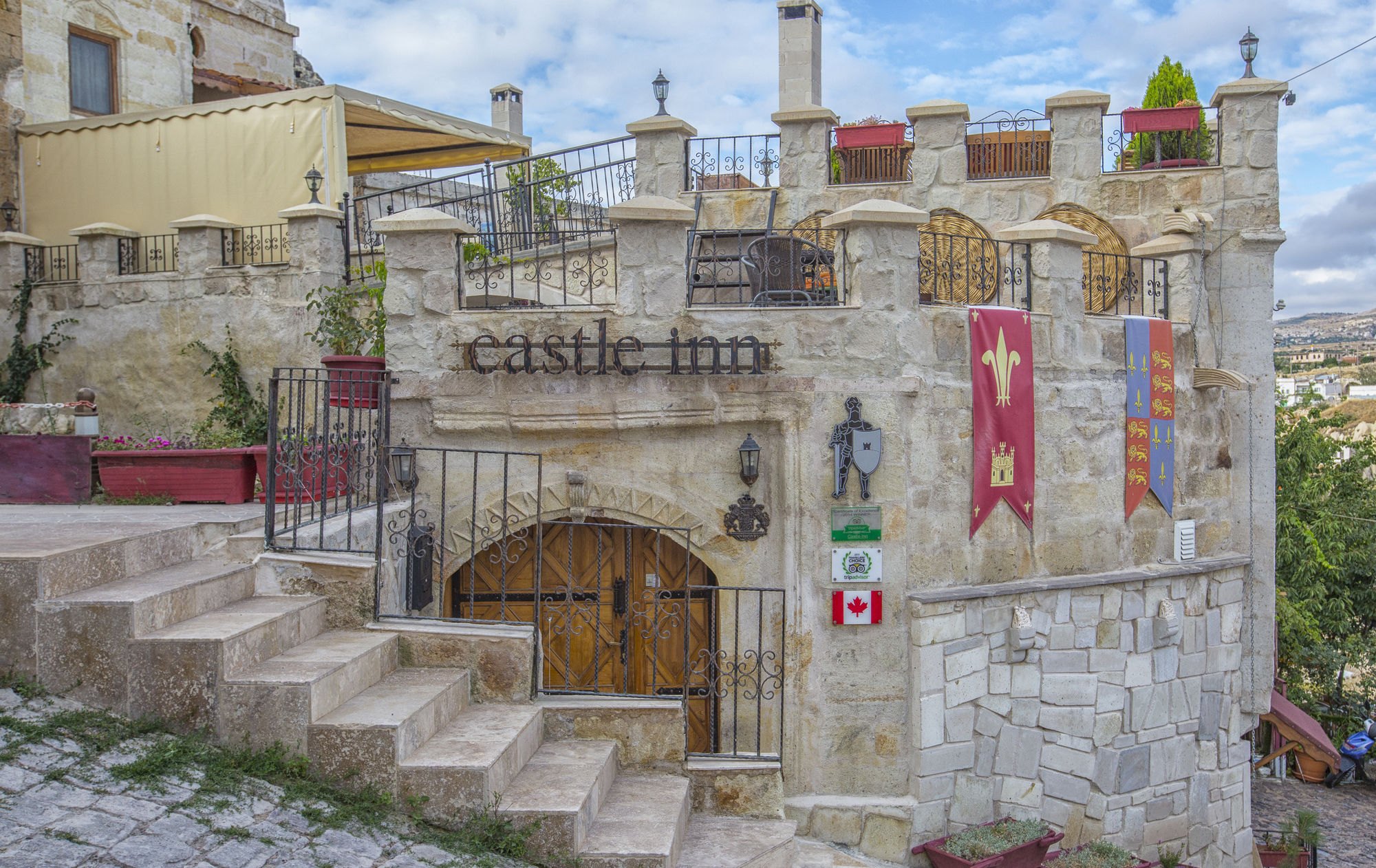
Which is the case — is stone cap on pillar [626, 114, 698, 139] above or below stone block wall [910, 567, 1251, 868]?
above

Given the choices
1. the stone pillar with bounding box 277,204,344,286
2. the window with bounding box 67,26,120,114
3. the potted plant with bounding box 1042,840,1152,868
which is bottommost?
the potted plant with bounding box 1042,840,1152,868

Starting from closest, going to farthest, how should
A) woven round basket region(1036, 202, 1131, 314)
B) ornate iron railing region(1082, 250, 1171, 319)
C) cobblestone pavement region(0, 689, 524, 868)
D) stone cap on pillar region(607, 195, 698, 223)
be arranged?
cobblestone pavement region(0, 689, 524, 868), stone cap on pillar region(607, 195, 698, 223), ornate iron railing region(1082, 250, 1171, 319), woven round basket region(1036, 202, 1131, 314)

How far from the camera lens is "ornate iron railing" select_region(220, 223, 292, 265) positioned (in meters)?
10.6

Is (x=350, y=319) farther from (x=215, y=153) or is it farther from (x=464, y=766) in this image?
(x=464, y=766)

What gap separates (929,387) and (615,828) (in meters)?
3.58

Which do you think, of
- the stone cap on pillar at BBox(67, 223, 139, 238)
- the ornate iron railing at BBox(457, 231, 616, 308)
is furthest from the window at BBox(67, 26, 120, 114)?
the ornate iron railing at BBox(457, 231, 616, 308)

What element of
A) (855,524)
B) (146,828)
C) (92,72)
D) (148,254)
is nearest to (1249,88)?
(855,524)

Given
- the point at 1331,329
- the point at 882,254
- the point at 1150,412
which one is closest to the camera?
the point at 882,254

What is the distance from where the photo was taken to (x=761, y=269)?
7.40 metres

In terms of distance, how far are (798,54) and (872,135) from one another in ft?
17.0

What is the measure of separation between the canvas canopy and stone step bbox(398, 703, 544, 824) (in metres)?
7.60

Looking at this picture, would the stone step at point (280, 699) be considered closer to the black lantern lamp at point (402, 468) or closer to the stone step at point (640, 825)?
the stone step at point (640, 825)

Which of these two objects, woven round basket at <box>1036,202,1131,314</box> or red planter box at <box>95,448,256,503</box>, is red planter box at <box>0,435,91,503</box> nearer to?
red planter box at <box>95,448,256,503</box>

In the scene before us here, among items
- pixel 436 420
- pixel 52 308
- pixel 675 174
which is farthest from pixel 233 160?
pixel 436 420
